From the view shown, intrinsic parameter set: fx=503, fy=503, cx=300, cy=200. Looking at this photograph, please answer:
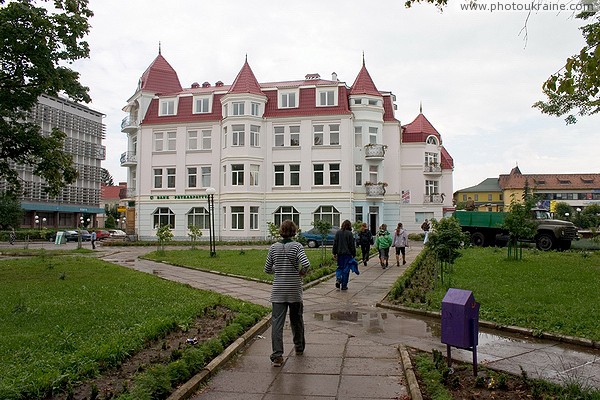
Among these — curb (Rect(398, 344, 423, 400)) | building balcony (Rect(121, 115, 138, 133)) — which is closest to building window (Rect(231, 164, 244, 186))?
building balcony (Rect(121, 115, 138, 133))

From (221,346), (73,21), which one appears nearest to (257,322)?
(221,346)

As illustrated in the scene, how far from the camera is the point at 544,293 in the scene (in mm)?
10703

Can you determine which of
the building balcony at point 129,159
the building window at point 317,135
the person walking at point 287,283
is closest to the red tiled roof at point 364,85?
the building window at point 317,135

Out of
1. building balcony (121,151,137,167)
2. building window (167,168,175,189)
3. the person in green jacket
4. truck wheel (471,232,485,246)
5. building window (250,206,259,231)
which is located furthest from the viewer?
building balcony (121,151,137,167)

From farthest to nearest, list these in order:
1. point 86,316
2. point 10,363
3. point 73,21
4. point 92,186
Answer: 1. point 92,186
2. point 73,21
3. point 86,316
4. point 10,363

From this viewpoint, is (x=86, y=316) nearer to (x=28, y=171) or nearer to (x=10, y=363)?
(x=10, y=363)

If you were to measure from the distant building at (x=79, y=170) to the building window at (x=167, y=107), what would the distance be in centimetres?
2985

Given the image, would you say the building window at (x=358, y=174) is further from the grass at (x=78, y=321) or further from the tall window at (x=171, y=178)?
the grass at (x=78, y=321)

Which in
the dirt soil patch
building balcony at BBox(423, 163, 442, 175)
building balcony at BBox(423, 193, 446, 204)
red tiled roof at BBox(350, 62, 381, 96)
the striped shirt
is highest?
red tiled roof at BBox(350, 62, 381, 96)

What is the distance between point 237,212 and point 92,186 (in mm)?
50484

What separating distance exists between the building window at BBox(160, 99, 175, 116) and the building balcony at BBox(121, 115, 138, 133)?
9.79 ft

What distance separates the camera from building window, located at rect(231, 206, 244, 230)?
4053 cm

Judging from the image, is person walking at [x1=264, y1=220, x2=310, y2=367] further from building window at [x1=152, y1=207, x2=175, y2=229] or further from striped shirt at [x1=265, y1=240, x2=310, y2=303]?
building window at [x1=152, y1=207, x2=175, y2=229]

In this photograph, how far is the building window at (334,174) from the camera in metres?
40.8
